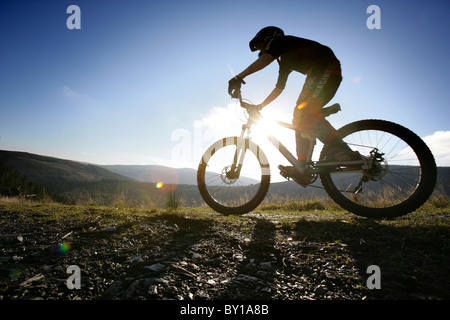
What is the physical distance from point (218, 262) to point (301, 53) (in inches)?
128

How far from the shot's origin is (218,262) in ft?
5.02

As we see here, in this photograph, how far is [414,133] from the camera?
9.26 ft

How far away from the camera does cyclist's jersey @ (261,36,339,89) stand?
320 centimetres

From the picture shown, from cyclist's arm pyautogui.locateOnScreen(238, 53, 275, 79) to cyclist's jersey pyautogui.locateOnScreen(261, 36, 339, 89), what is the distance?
0.08m

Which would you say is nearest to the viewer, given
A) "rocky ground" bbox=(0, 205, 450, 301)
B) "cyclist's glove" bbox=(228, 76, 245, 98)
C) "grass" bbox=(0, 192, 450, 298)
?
"rocky ground" bbox=(0, 205, 450, 301)

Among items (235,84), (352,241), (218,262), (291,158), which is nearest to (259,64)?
(235,84)

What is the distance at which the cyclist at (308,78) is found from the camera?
319cm

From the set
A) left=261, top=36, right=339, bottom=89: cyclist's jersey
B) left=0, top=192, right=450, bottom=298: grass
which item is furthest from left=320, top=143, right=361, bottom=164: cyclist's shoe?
left=261, top=36, right=339, bottom=89: cyclist's jersey

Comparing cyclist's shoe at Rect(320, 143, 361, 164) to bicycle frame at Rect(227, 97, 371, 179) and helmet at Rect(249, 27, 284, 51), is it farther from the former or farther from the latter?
helmet at Rect(249, 27, 284, 51)

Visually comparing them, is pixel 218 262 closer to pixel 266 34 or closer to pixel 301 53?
pixel 301 53

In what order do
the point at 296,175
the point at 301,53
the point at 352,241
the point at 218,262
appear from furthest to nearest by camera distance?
the point at 296,175, the point at 301,53, the point at 352,241, the point at 218,262

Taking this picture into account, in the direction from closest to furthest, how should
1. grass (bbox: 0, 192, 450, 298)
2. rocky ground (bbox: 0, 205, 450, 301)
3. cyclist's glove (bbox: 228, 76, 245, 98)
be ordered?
rocky ground (bbox: 0, 205, 450, 301), grass (bbox: 0, 192, 450, 298), cyclist's glove (bbox: 228, 76, 245, 98)

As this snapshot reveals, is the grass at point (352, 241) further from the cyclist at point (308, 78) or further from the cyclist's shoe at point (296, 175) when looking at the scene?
the cyclist at point (308, 78)
